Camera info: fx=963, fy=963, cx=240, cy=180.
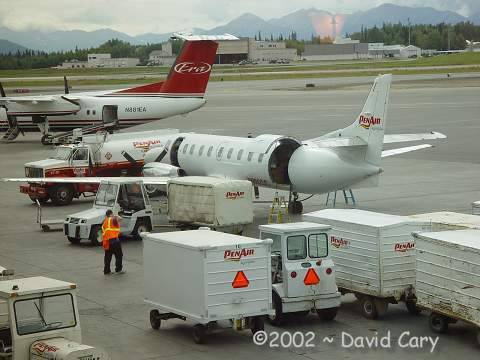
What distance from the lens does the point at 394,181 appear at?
1854 inches

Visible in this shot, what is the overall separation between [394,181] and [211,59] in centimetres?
2324

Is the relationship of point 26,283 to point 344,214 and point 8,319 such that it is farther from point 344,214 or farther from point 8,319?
point 344,214

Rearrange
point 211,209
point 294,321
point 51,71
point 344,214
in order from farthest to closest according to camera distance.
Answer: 1. point 51,71
2. point 211,209
3. point 344,214
4. point 294,321

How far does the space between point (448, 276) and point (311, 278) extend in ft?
10.4

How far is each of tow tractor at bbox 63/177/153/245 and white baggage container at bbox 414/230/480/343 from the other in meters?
13.9

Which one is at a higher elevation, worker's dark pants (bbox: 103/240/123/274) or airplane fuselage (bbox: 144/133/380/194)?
airplane fuselage (bbox: 144/133/380/194)

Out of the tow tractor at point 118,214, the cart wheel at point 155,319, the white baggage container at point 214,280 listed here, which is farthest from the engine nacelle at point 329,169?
the cart wheel at point 155,319

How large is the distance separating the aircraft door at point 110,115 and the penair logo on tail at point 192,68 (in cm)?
516

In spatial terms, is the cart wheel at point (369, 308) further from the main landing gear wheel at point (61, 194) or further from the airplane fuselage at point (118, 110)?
the airplane fuselage at point (118, 110)

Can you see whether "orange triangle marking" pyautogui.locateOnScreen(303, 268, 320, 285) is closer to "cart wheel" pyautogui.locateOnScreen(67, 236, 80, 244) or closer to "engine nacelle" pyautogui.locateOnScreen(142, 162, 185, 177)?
"cart wheel" pyautogui.locateOnScreen(67, 236, 80, 244)

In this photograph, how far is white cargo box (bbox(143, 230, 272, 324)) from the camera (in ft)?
66.2

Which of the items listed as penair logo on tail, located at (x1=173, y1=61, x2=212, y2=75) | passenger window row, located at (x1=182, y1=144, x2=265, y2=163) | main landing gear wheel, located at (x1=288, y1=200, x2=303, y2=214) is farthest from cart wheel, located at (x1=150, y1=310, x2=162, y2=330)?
penair logo on tail, located at (x1=173, y1=61, x2=212, y2=75)

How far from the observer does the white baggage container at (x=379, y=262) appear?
2242cm

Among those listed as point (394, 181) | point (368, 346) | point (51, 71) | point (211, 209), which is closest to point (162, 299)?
point (368, 346)
